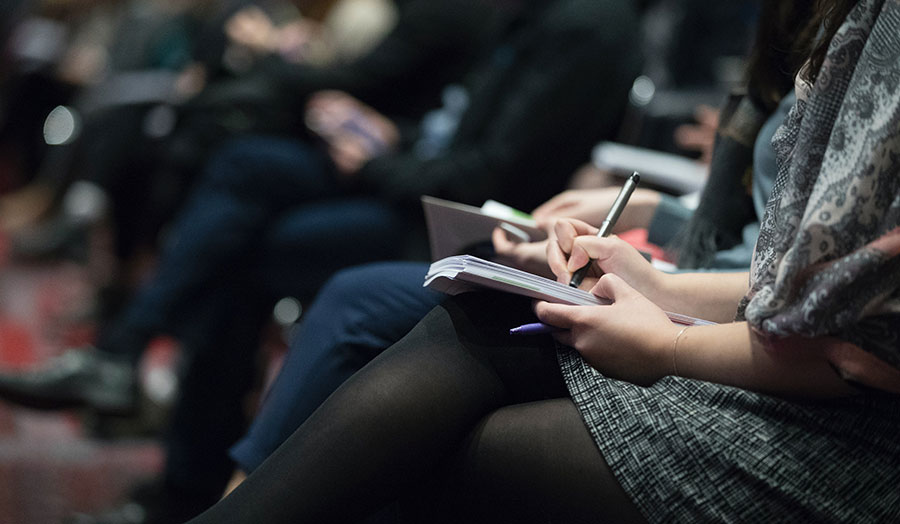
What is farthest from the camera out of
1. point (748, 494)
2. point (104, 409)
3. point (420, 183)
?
point (104, 409)

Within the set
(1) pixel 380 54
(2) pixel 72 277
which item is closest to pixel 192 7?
(2) pixel 72 277

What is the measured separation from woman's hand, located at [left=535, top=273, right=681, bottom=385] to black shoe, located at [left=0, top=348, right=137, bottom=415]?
1.38 metres

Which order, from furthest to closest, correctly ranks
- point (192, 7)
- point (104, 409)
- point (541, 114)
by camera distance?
point (192, 7) < point (104, 409) < point (541, 114)

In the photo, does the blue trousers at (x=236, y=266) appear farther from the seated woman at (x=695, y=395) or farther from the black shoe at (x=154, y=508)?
the seated woman at (x=695, y=395)

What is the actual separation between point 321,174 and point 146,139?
4.09ft

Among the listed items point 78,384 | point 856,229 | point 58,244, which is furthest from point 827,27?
point 58,244

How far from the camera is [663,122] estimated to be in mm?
2283

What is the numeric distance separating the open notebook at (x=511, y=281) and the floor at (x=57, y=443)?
110cm

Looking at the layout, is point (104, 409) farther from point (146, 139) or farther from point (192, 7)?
point (192, 7)

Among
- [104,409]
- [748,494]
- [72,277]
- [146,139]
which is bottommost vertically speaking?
[72,277]

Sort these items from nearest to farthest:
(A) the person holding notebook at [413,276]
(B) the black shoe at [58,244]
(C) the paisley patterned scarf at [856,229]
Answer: (C) the paisley patterned scarf at [856,229] < (A) the person holding notebook at [413,276] < (B) the black shoe at [58,244]

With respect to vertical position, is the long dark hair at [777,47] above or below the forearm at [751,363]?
above

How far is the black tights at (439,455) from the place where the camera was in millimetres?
715

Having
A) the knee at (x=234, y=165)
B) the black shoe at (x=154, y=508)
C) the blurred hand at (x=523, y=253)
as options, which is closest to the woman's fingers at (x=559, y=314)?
the blurred hand at (x=523, y=253)
